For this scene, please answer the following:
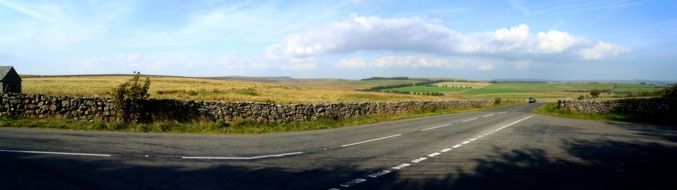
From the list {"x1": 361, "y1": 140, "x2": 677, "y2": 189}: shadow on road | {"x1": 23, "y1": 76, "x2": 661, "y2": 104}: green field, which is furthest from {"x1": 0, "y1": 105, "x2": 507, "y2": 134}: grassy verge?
{"x1": 23, "y1": 76, "x2": 661, "y2": 104}: green field

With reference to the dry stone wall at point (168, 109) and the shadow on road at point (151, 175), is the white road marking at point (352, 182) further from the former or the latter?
the dry stone wall at point (168, 109)

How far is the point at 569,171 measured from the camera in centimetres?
1074

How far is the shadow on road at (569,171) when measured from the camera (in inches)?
357

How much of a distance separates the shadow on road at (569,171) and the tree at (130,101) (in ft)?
47.8

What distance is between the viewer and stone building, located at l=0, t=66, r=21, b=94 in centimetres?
4375

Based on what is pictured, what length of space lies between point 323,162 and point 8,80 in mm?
44069

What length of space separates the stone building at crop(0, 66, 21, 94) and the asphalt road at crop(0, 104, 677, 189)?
31756mm

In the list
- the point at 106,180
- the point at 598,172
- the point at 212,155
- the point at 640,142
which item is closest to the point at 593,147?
the point at 640,142

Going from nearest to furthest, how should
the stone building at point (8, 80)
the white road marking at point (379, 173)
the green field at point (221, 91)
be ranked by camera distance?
the white road marking at point (379, 173), the stone building at point (8, 80), the green field at point (221, 91)

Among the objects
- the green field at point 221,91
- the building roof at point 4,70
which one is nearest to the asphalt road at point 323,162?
the green field at point 221,91

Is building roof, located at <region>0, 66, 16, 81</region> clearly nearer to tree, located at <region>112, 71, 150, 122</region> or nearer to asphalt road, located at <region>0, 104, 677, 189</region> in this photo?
tree, located at <region>112, 71, 150, 122</region>

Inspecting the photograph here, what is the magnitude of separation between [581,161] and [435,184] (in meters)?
5.25

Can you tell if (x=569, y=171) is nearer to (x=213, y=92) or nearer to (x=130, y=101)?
(x=130, y=101)

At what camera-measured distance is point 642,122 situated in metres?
27.2
